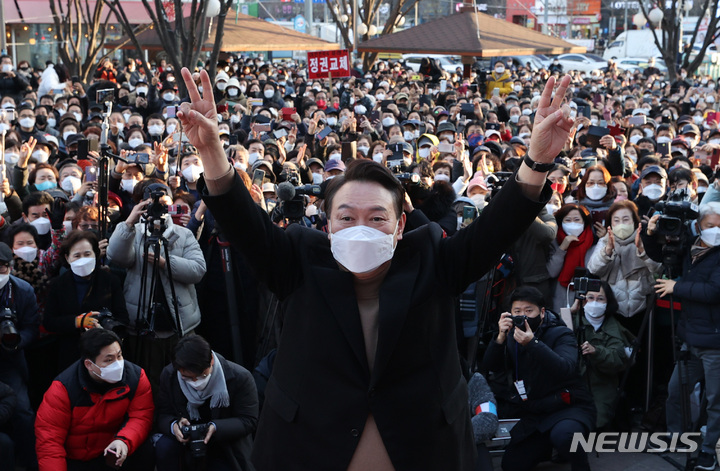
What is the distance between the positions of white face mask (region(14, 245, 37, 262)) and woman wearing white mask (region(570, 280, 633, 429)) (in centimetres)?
374

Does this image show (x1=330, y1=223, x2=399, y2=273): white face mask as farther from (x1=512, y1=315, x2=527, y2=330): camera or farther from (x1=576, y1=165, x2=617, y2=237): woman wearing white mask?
(x1=576, y1=165, x2=617, y2=237): woman wearing white mask

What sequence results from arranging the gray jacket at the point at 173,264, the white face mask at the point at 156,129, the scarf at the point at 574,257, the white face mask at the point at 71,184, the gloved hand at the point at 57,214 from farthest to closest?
1. the white face mask at the point at 156,129
2. the white face mask at the point at 71,184
3. the gloved hand at the point at 57,214
4. the scarf at the point at 574,257
5. the gray jacket at the point at 173,264

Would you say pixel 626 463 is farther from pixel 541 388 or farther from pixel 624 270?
pixel 624 270

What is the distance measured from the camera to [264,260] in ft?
7.66

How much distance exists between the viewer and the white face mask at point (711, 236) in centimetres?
584

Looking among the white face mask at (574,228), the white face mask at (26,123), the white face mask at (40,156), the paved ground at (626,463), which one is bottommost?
the paved ground at (626,463)

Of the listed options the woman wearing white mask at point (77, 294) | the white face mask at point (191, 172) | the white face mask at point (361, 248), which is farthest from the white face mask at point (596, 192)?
the white face mask at point (361, 248)

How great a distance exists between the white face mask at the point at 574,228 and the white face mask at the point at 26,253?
400cm

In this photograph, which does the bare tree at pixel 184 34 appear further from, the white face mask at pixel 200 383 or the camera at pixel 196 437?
the camera at pixel 196 437

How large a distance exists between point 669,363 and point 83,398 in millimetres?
4273

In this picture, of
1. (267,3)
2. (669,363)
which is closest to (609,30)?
(267,3)

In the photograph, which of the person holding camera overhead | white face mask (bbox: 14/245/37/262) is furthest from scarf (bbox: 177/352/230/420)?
white face mask (bbox: 14/245/37/262)

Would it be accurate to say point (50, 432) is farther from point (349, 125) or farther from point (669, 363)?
point (349, 125)

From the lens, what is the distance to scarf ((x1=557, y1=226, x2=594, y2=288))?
7164 millimetres
